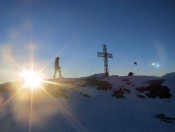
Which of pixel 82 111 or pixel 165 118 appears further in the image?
pixel 165 118

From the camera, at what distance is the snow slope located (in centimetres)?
2294

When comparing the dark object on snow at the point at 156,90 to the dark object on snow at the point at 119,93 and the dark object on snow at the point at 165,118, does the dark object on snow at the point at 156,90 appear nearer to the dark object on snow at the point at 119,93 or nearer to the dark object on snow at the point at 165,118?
the dark object on snow at the point at 119,93

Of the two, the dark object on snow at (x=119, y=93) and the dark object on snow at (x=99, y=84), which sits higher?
the dark object on snow at (x=99, y=84)

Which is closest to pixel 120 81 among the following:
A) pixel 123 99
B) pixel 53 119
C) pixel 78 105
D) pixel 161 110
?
pixel 123 99

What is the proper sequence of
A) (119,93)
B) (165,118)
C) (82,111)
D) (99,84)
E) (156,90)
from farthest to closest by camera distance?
1. (99,84)
2. (156,90)
3. (119,93)
4. (165,118)
5. (82,111)

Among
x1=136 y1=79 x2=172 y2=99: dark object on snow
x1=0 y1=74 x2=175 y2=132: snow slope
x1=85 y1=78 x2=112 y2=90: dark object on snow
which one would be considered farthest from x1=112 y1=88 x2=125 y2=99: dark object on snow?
x1=136 y1=79 x2=172 y2=99: dark object on snow

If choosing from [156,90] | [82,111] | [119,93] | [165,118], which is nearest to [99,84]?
[119,93]

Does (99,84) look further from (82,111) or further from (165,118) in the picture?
(165,118)

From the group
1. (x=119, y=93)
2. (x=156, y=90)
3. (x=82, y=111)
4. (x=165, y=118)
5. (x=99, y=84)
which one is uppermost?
(x=99, y=84)

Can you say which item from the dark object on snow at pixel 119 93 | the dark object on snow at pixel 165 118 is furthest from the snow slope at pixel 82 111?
the dark object on snow at pixel 119 93

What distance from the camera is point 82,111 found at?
2733 centimetres

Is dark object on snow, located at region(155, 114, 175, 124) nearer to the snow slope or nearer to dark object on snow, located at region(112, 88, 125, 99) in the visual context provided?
the snow slope

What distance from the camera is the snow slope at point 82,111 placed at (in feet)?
75.3

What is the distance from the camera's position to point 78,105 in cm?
2898
